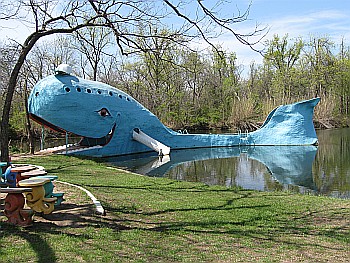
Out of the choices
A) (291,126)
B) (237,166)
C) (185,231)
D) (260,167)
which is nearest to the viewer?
(185,231)

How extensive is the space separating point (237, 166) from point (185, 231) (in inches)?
457

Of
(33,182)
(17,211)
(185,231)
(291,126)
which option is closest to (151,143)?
(291,126)

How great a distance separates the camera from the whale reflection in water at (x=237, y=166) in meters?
13.1

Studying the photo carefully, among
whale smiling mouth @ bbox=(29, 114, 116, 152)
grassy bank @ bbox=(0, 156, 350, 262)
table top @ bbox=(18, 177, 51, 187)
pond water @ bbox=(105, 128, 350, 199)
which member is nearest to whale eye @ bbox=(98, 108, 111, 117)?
whale smiling mouth @ bbox=(29, 114, 116, 152)

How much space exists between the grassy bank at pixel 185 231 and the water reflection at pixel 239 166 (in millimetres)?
3971

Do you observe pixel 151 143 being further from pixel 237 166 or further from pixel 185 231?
pixel 185 231

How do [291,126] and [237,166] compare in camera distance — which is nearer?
[237,166]

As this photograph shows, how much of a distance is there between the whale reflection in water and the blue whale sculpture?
34.8 inches

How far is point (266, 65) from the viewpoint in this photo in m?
51.3

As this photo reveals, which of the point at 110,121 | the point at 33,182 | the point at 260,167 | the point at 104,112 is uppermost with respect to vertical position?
the point at 104,112

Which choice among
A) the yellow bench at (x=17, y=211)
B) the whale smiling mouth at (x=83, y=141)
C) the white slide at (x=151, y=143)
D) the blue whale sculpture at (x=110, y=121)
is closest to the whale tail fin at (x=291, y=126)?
the blue whale sculpture at (x=110, y=121)

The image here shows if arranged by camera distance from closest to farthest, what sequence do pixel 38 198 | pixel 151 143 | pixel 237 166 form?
pixel 38 198 → pixel 237 166 → pixel 151 143

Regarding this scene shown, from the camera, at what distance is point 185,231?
18.5 ft

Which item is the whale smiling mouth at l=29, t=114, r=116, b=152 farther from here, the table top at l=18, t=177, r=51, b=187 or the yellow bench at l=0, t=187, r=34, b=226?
the yellow bench at l=0, t=187, r=34, b=226
